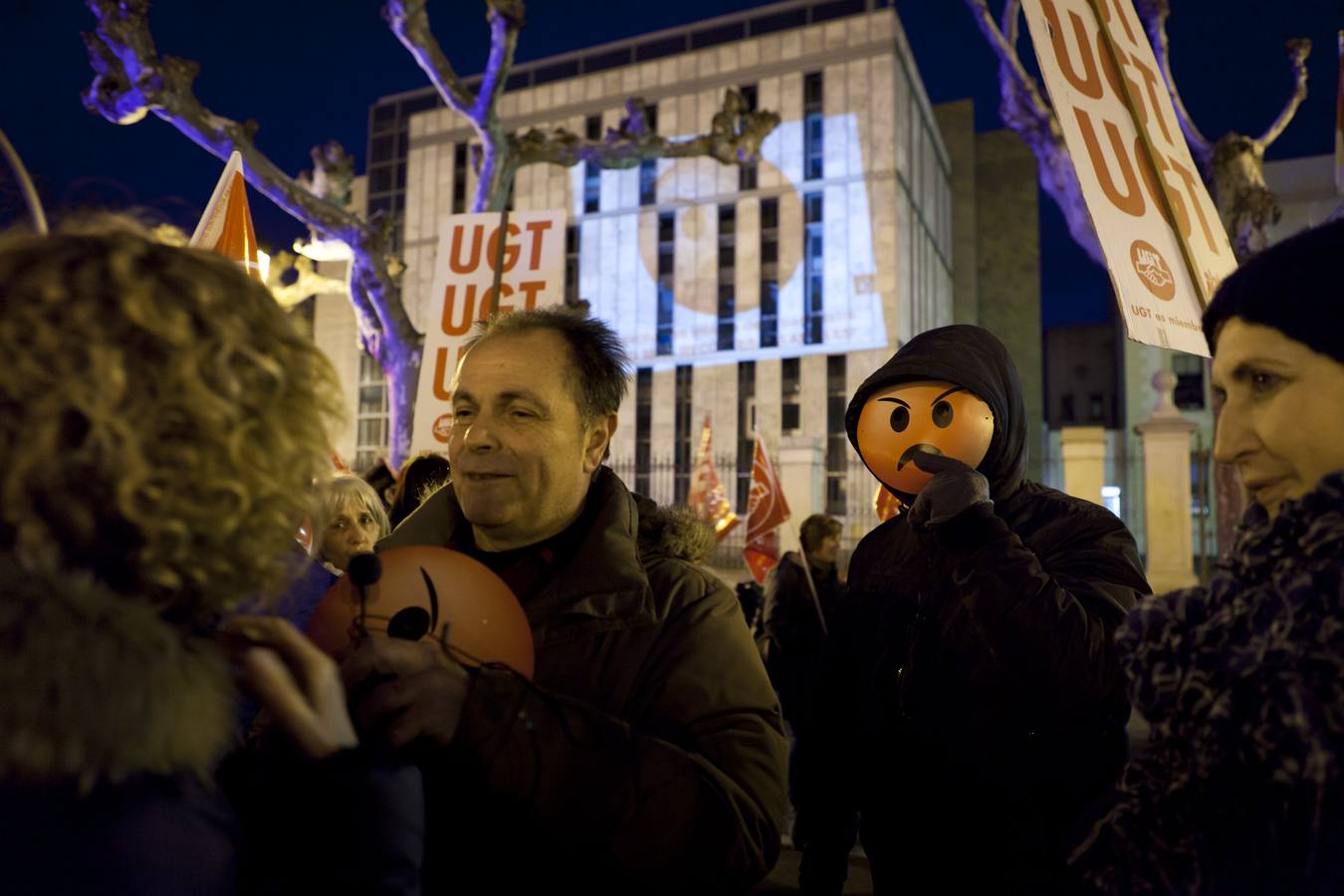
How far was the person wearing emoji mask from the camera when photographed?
184 cm

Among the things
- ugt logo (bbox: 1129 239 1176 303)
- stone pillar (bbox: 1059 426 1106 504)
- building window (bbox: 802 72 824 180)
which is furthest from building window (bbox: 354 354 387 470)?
ugt logo (bbox: 1129 239 1176 303)

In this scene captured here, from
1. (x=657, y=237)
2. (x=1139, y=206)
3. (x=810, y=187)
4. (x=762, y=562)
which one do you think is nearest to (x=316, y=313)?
(x=657, y=237)

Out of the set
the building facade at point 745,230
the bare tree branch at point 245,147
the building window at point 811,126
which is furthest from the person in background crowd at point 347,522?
the building window at point 811,126

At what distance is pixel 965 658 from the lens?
2041 mm

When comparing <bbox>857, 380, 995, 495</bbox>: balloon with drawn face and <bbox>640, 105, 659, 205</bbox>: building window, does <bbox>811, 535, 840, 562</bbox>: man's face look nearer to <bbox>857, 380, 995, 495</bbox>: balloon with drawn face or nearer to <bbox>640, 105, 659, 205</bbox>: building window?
<bbox>857, 380, 995, 495</bbox>: balloon with drawn face

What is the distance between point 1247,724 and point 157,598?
1228 mm

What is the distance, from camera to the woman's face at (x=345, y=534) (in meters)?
3.71

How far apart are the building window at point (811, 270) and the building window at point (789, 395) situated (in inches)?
48.4

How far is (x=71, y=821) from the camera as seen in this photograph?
81 cm

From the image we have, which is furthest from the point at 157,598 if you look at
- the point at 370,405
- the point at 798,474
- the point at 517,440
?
the point at 370,405

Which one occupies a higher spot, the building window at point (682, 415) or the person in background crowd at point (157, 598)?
the building window at point (682, 415)

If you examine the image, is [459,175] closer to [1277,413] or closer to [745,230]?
[745,230]

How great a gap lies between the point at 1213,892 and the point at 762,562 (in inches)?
316

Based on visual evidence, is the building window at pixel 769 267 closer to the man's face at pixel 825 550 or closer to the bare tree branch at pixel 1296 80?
the bare tree branch at pixel 1296 80
